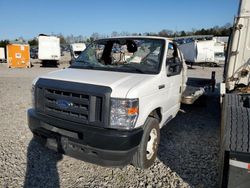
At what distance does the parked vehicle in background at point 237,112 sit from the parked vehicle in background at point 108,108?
3.62 feet

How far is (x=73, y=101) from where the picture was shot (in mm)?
3484

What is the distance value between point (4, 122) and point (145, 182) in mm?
4351

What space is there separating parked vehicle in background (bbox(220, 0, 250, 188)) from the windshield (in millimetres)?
1451

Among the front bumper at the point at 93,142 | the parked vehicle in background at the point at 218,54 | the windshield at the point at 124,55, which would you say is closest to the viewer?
the front bumper at the point at 93,142

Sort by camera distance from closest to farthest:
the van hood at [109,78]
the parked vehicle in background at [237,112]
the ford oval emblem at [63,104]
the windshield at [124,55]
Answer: the parked vehicle in background at [237,112] < the van hood at [109,78] < the ford oval emblem at [63,104] < the windshield at [124,55]

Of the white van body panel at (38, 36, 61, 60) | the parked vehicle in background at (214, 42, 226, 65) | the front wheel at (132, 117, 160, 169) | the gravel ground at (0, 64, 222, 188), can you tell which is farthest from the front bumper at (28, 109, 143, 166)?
the parked vehicle in background at (214, 42, 226, 65)

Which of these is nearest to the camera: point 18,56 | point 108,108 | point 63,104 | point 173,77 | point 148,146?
point 108,108

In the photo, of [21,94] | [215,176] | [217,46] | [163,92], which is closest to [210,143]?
[215,176]

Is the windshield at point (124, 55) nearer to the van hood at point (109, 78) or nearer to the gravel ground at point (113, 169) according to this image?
the van hood at point (109, 78)

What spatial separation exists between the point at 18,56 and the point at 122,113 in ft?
90.5

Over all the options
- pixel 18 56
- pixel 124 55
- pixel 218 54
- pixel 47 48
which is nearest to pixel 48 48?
pixel 47 48

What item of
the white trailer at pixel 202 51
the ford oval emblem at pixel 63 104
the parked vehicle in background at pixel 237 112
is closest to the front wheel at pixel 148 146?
the parked vehicle in background at pixel 237 112

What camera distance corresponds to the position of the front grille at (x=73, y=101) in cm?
330

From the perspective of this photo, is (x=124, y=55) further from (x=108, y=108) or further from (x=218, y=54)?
(x=218, y=54)
